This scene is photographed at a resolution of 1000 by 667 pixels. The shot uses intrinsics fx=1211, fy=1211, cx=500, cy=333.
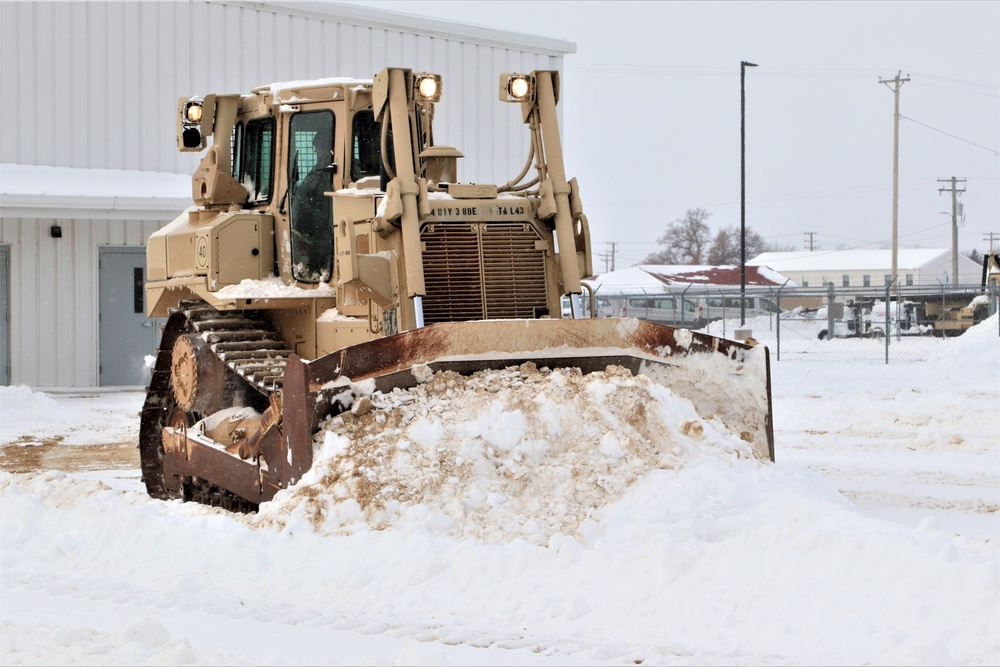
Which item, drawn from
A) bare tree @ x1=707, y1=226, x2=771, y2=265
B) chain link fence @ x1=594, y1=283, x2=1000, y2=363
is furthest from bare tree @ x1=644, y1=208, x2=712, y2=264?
→ chain link fence @ x1=594, y1=283, x2=1000, y2=363

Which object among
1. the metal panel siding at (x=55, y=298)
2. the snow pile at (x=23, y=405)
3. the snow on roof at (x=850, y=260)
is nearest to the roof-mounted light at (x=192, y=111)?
the snow pile at (x=23, y=405)

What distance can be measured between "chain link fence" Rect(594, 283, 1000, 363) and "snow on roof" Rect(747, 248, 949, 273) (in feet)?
143

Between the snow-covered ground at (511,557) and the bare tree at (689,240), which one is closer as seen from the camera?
the snow-covered ground at (511,557)

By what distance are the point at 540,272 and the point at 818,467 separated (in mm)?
4196

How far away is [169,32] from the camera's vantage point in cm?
2153

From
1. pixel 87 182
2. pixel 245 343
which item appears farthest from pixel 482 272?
pixel 87 182

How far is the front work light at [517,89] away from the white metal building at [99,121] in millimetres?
11544

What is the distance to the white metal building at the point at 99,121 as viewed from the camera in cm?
1995

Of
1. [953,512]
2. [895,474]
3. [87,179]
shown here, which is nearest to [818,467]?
[895,474]

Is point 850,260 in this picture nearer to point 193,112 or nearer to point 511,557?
point 193,112

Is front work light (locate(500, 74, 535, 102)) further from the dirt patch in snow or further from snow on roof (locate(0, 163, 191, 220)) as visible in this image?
snow on roof (locate(0, 163, 191, 220))

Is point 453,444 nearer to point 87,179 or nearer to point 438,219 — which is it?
point 438,219

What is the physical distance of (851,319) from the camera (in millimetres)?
30031

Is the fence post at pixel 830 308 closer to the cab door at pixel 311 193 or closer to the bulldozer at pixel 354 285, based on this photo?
the bulldozer at pixel 354 285
